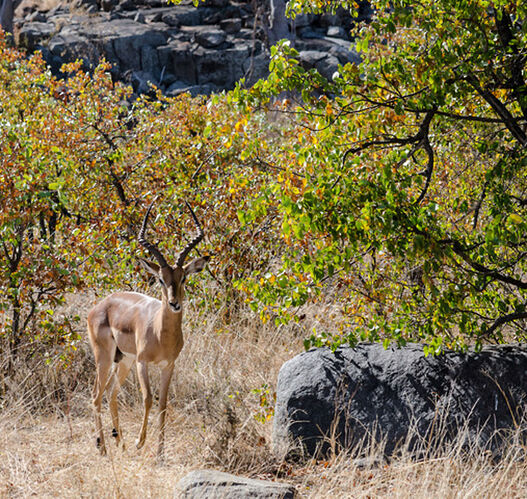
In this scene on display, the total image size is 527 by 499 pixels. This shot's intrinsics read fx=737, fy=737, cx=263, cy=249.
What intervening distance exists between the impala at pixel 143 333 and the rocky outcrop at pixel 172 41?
25.9 metres

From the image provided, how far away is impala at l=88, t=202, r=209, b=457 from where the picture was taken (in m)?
6.57

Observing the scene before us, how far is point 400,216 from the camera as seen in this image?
187 inches

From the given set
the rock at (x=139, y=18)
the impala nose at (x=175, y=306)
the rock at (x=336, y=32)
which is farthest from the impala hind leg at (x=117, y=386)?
the rock at (x=336, y=32)

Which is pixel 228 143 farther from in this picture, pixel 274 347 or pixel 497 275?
pixel 274 347

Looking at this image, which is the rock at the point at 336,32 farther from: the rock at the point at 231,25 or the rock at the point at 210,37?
the rock at the point at 210,37

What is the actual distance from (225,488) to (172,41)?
33.5 meters

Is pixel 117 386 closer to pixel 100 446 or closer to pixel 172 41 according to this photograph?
pixel 100 446

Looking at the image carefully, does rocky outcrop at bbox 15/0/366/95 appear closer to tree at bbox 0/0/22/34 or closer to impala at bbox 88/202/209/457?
tree at bbox 0/0/22/34

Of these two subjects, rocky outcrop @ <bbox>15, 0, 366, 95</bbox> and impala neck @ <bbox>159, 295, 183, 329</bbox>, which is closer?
impala neck @ <bbox>159, 295, 183, 329</bbox>

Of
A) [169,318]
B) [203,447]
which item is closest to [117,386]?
[169,318]

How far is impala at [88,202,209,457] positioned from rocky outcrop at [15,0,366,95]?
25903 millimetres

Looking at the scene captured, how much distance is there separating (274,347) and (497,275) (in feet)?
12.5

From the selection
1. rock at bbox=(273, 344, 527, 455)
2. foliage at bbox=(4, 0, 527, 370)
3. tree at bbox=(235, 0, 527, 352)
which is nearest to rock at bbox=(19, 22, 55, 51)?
foliage at bbox=(4, 0, 527, 370)

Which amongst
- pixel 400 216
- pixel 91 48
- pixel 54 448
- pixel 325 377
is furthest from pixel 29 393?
pixel 91 48
